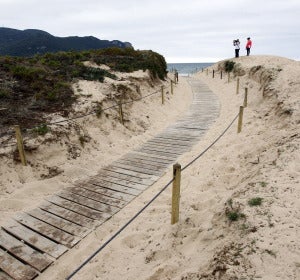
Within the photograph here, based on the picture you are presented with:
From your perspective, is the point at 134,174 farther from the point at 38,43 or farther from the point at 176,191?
the point at 38,43

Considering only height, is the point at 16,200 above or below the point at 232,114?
below

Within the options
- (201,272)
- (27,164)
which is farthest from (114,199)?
(201,272)

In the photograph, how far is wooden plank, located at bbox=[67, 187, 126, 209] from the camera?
6.31 m

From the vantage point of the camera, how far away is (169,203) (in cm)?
595

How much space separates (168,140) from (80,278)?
6.89 meters

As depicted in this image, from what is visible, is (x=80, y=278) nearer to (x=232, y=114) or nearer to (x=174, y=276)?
(x=174, y=276)

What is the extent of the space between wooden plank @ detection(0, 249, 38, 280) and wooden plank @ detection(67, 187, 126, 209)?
2220 millimetres

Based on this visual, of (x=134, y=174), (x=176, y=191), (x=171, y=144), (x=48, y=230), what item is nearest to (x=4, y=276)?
(x=48, y=230)

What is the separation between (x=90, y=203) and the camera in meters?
6.34

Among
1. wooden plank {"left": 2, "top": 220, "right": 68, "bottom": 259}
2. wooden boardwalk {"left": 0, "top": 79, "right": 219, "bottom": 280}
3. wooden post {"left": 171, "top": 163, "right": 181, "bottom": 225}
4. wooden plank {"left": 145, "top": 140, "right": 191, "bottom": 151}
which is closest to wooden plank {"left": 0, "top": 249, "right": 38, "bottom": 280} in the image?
wooden boardwalk {"left": 0, "top": 79, "right": 219, "bottom": 280}

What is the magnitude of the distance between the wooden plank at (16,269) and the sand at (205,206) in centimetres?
26

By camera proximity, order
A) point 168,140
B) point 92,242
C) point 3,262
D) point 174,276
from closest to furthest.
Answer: point 174,276 < point 3,262 < point 92,242 < point 168,140

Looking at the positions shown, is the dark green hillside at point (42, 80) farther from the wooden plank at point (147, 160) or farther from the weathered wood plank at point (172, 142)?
the weathered wood plank at point (172, 142)

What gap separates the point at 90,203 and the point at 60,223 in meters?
0.89
